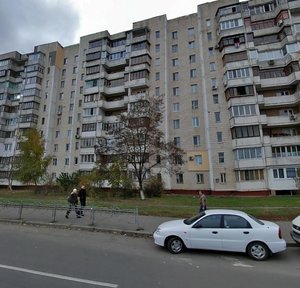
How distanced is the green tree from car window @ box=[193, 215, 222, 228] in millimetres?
30319

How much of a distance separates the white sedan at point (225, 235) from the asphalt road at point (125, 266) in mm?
324

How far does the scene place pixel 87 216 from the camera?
1267 centimetres

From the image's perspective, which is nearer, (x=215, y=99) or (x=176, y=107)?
(x=215, y=99)

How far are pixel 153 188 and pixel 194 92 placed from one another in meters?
19.0

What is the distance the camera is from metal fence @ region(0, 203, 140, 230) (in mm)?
11453

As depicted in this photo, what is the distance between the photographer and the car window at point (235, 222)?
25.2 ft

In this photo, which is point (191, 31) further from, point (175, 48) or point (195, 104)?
point (195, 104)

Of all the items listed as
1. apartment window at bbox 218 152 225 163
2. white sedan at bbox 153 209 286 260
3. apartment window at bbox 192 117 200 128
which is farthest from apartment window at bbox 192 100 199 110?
white sedan at bbox 153 209 286 260

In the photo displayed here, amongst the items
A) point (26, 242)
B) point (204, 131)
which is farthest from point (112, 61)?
point (26, 242)

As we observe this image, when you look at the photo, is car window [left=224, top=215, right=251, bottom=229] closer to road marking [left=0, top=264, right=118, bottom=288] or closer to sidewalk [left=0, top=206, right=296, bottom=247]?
sidewalk [left=0, top=206, right=296, bottom=247]

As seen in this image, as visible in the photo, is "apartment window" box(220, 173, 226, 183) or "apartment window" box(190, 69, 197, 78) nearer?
"apartment window" box(220, 173, 226, 183)

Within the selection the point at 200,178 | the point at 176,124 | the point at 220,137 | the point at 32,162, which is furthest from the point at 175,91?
the point at 32,162

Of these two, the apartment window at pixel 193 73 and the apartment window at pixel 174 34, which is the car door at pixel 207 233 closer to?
the apartment window at pixel 193 73

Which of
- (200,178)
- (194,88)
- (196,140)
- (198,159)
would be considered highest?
(194,88)
